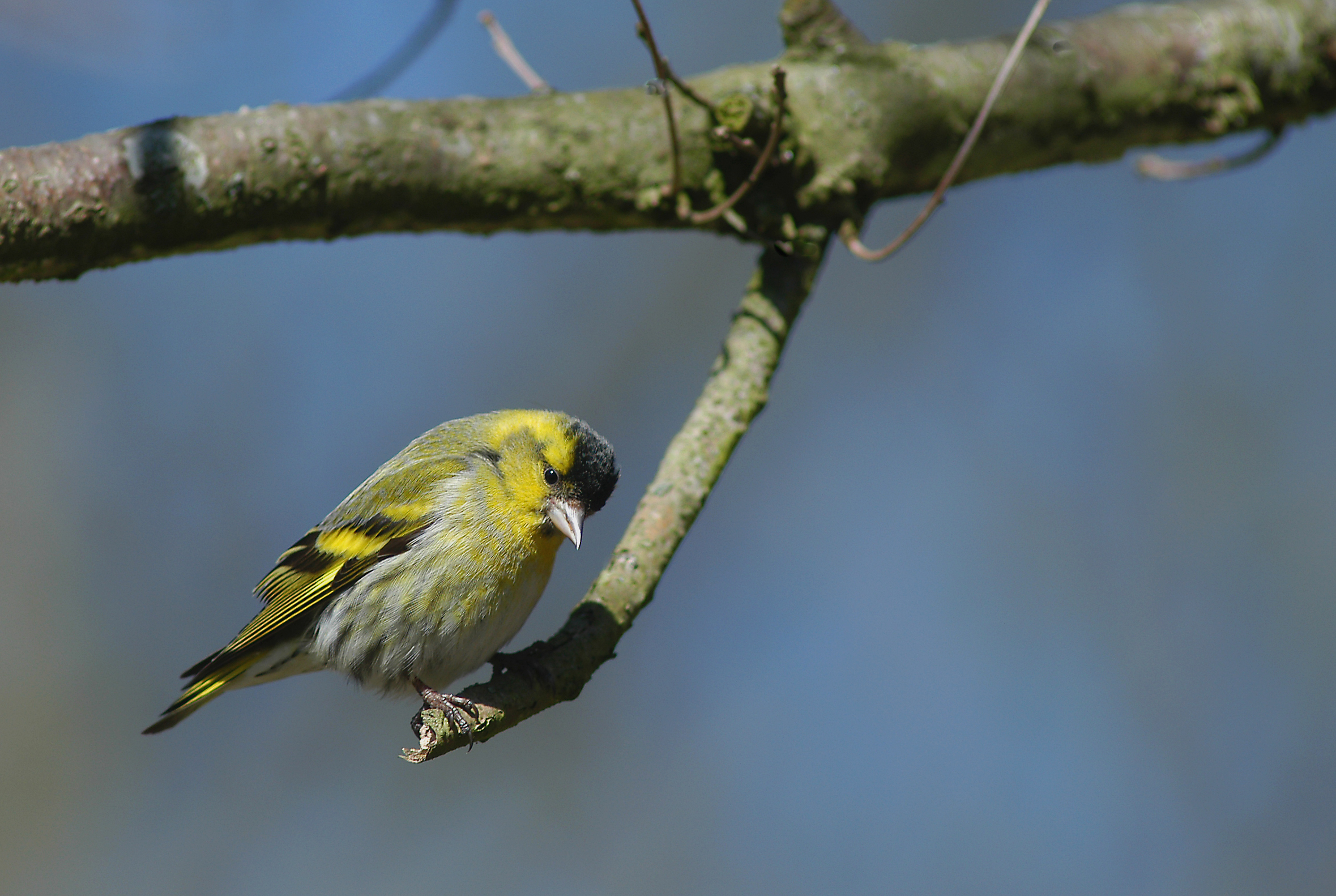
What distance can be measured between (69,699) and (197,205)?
5195mm

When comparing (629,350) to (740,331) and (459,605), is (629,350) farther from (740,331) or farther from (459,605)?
(459,605)

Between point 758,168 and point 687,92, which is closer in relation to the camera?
point 687,92

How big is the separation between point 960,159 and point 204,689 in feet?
10.1

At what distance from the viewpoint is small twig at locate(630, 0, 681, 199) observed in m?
2.90

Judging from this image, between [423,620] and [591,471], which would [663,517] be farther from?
[423,620]

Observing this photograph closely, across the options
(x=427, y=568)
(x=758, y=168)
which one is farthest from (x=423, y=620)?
(x=758, y=168)

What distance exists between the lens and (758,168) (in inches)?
132

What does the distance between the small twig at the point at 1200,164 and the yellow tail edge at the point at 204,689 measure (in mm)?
4252

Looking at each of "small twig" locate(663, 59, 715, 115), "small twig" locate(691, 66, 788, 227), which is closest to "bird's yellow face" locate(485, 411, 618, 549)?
"small twig" locate(691, 66, 788, 227)

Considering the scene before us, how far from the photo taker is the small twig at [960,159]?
333 cm

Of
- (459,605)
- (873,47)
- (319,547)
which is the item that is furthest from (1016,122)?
(319,547)

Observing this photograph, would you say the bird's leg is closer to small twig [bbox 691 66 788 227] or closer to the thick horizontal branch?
the thick horizontal branch

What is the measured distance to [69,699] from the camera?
21.6ft

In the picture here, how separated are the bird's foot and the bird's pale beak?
1.50ft
